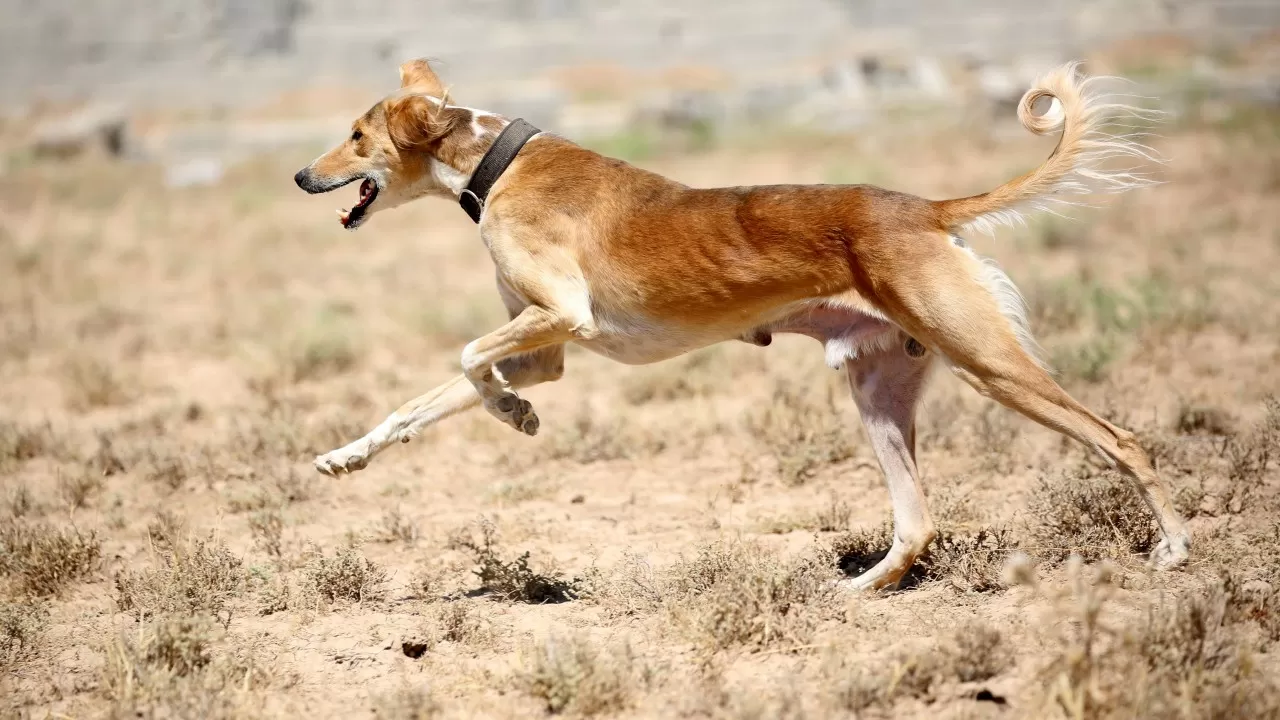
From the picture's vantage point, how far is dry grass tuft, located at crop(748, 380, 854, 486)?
6531 millimetres

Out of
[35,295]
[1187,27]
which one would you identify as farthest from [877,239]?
[1187,27]

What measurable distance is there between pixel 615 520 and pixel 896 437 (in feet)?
5.66

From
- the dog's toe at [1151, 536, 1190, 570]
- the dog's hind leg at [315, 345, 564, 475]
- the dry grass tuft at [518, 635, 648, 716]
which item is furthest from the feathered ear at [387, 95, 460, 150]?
the dog's toe at [1151, 536, 1190, 570]

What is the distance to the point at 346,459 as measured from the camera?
16.6 feet

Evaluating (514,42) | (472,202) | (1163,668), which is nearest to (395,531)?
(472,202)

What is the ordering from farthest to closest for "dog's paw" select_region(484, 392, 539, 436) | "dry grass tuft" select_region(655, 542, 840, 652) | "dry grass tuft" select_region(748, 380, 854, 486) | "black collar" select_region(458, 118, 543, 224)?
"dry grass tuft" select_region(748, 380, 854, 486) < "black collar" select_region(458, 118, 543, 224) < "dog's paw" select_region(484, 392, 539, 436) < "dry grass tuft" select_region(655, 542, 840, 652)

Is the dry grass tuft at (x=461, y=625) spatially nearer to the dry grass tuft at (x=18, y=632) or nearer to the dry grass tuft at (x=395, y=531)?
the dry grass tuft at (x=395, y=531)

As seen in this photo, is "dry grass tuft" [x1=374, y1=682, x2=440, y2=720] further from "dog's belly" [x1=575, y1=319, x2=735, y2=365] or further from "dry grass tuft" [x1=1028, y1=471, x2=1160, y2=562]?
"dry grass tuft" [x1=1028, y1=471, x2=1160, y2=562]

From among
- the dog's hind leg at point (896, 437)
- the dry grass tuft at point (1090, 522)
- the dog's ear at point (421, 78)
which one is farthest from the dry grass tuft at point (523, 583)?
the dog's ear at point (421, 78)

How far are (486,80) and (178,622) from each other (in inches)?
1287

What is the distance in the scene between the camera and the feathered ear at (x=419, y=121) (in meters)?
5.39

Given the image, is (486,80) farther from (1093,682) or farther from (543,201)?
(1093,682)

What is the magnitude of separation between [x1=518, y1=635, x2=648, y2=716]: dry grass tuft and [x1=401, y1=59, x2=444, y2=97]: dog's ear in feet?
9.67

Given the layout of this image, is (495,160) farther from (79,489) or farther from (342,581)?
(79,489)
